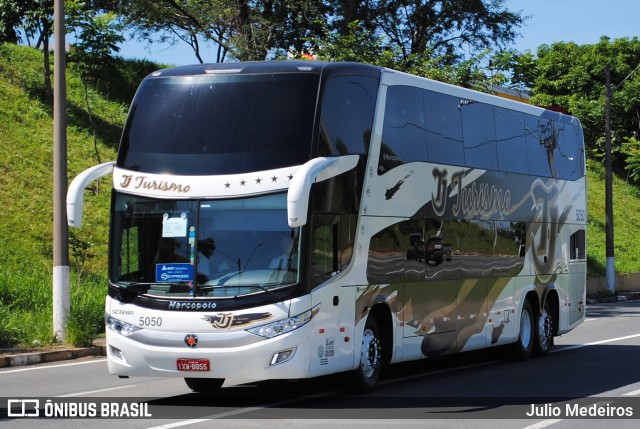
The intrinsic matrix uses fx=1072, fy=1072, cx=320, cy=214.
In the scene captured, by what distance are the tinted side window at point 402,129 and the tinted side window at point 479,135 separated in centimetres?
159

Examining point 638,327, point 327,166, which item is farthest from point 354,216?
point 638,327

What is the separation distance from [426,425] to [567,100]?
181 ft

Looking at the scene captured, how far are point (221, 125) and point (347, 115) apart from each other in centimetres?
161

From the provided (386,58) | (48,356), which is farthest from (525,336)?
(386,58)

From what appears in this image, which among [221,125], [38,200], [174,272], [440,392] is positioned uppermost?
[221,125]

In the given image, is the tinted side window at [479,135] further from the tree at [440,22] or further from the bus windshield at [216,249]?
the tree at [440,22]

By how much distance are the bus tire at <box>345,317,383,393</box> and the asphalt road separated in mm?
158

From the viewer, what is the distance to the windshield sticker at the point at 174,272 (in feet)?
38.4

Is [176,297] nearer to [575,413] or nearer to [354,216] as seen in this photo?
[354,216]

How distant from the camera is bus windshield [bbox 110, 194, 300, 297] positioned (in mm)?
11562

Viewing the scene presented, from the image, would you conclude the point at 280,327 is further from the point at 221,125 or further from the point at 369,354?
the point at 221,125

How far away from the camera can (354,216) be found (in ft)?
42.2

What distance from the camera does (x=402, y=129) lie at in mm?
14234

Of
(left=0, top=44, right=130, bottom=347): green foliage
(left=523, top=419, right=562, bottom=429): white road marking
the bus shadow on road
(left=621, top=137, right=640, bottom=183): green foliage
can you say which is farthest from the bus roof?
(left=621, top=137, right=640, bottom=183): green foliage
